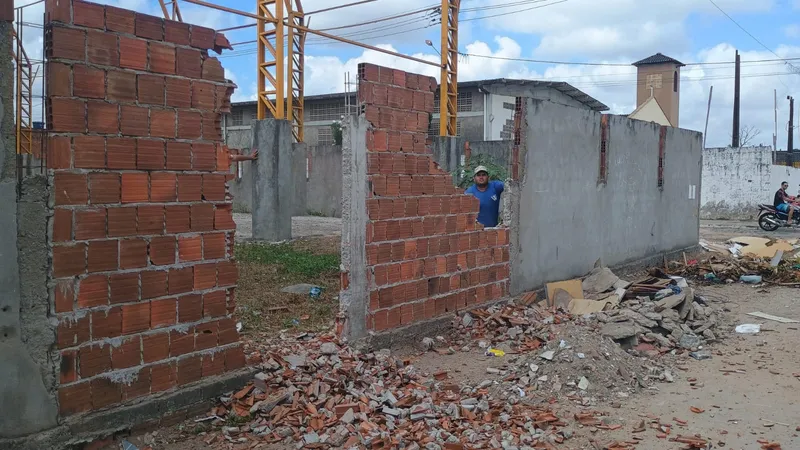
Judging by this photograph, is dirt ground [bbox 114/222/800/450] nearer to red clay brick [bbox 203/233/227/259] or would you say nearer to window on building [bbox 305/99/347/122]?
red clay brick [bbox 203/233/227/259]

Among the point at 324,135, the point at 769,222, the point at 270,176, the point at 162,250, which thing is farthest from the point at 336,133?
the point at 162,250

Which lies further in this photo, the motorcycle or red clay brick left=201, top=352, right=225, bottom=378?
the motorcycle

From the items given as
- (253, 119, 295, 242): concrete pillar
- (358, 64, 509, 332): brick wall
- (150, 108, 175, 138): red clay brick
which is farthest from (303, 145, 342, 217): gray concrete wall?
(150, 108, 175, 138): red clay brick

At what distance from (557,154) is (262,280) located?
4293 mm

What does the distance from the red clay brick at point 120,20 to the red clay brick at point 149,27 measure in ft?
0.12

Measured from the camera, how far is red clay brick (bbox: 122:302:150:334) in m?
3.71

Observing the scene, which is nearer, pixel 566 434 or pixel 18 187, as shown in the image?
pixel 18 187

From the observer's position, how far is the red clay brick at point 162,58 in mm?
3809

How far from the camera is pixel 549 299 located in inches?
310

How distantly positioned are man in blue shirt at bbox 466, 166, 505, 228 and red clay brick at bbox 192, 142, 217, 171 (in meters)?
3.72

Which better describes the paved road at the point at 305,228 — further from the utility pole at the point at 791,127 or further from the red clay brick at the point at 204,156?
the utility pole at the point at 791,127

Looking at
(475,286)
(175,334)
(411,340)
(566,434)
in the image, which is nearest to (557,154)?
(475,286)

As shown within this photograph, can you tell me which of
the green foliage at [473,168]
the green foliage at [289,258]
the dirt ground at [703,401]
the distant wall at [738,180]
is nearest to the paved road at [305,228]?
the green foliage at [289,258]

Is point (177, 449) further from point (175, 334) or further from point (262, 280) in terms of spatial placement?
point (262, 280)
